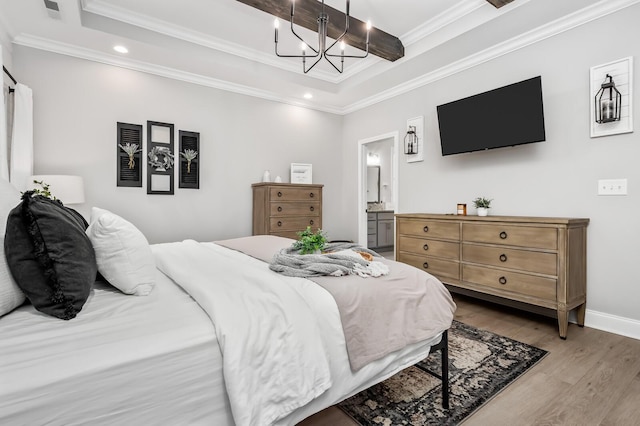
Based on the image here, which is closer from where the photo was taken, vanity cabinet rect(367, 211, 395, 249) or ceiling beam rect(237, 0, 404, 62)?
ceiling beam rect(237, 0, 404, 62)

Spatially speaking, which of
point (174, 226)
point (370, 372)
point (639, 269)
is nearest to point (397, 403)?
point (370, 372)

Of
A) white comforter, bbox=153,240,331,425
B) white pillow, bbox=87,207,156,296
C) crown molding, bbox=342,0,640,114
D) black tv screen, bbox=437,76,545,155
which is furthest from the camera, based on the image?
black tv screen, bbox=437,76,545,155

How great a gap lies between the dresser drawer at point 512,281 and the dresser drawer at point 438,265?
0.10m

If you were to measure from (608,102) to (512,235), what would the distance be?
49.6 inches

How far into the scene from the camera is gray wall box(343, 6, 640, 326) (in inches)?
96.1

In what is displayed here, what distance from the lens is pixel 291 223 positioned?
4.11 meters

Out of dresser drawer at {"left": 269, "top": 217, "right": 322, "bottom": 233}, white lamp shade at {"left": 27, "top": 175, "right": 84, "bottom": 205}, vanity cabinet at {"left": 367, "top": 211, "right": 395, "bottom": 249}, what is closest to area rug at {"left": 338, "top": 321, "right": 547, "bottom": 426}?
dresser drawer at {"left": 269, "top": 217, "right": 322, "bottom": 233}

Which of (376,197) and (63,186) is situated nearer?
(63,186)

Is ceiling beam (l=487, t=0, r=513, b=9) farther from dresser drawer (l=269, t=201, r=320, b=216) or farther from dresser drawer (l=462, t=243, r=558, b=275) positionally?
dresser drawer (l=269, t=201, r=320, b=216)

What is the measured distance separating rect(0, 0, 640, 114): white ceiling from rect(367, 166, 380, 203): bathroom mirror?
2822mm

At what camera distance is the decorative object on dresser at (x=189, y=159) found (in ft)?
12.6

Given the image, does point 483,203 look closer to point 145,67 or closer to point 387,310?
point 387,310

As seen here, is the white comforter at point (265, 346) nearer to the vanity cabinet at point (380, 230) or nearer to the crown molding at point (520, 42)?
the crown molding at point (520, 42)

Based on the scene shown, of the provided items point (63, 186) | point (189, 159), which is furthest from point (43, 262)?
point (189, 159)
